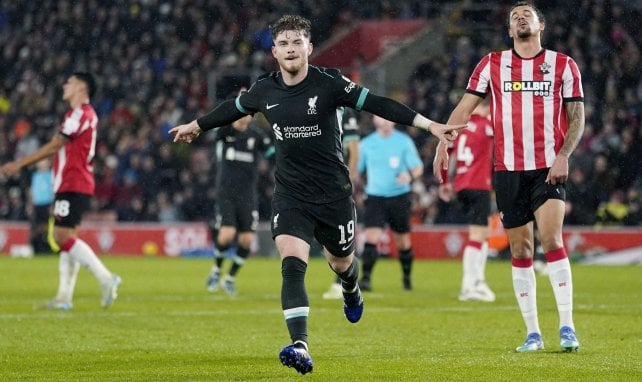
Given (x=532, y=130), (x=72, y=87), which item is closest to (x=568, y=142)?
(x=532, y=130)

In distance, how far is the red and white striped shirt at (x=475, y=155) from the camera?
13820 mm

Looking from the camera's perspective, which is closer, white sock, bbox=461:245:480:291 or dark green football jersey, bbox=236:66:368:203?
dark green football jersey, bbox=236:66:368:203

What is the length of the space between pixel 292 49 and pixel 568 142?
2.04m

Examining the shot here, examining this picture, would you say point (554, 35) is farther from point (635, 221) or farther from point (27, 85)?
point (27, 85)

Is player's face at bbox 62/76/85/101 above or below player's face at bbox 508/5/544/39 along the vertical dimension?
below

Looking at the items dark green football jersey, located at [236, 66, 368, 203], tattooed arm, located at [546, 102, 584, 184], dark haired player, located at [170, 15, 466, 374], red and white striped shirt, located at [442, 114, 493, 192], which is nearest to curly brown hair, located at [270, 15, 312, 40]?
dark haired player, located at [170, 15, 466, 374]

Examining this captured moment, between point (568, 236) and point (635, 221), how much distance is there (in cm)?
131

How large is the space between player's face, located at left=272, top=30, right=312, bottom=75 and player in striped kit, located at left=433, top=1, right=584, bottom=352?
4.23 feet

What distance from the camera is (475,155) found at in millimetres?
13859

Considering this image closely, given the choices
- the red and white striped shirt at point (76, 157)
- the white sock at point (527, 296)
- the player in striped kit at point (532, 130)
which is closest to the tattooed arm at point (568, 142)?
the player in striped kit at point (532, 130)

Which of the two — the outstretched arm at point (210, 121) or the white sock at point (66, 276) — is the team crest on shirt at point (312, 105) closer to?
the outstretched arm at point (210, 121)

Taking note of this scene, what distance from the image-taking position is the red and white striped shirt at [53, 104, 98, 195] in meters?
12.2

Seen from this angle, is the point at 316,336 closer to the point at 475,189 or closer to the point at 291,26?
the point at 291,26

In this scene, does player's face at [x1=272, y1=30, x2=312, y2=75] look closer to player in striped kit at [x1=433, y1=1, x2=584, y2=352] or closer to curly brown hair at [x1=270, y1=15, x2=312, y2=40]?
curly brown hair at [x1=270, y1=15, x2=312, y2=40]
